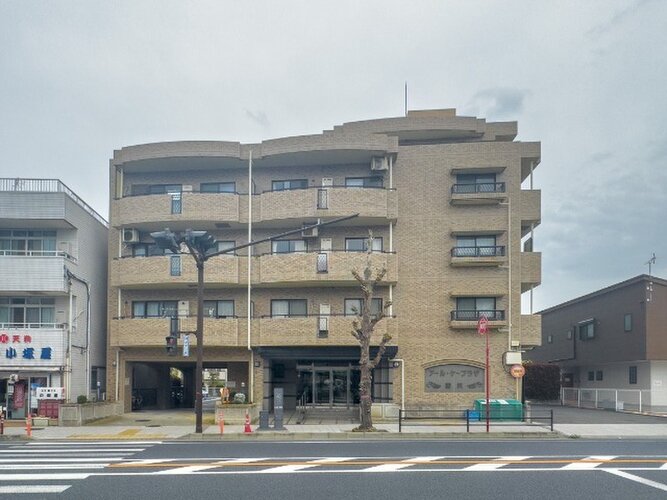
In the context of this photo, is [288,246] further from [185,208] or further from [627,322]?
[627,322]

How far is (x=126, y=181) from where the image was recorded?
3112cm

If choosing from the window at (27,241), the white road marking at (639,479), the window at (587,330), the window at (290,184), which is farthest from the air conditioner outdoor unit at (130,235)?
the window at (587,330)

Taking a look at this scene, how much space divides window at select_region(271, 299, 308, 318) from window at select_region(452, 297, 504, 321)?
749 centimetres

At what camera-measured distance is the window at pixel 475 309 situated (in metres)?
28.3

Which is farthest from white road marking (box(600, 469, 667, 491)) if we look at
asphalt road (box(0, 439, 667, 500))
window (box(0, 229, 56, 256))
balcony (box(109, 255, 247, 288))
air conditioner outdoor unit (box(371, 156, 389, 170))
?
window (box(0, 229, 56, 256))

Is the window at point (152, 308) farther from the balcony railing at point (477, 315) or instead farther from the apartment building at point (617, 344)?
the apartment building at point (617, 344)

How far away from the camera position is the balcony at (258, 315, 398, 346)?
27.4 m

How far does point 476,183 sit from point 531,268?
5015 millimetres

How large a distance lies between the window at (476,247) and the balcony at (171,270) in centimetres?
1067

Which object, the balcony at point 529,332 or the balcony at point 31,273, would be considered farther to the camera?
the balcony at point 529,332

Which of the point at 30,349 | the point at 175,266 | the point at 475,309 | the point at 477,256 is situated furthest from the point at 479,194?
the point at 30,349

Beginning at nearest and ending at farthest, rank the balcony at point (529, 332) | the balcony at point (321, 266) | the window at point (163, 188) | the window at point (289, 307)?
1. the balcony at point (321, 266)
2. the balcony at point (529, 332)
3. the window at point (289, 307)
4. the window at point (163, 188)

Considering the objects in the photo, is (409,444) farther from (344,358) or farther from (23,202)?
(23,202)

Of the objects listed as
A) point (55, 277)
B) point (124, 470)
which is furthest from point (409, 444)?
point (55, 277)
